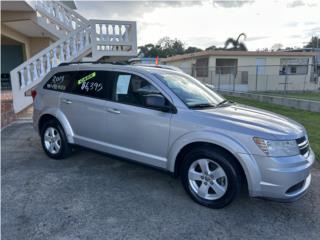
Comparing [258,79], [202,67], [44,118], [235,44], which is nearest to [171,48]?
[235,44]

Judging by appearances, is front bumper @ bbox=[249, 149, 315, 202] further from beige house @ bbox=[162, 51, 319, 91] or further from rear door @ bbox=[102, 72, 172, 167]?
beige house @ bbox=[162, 51, 319, 91]

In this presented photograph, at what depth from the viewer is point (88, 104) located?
428 centimetres

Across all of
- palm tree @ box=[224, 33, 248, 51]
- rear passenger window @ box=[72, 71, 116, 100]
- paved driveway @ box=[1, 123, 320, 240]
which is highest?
palm tree @ box=[224, 33, 248, 51]


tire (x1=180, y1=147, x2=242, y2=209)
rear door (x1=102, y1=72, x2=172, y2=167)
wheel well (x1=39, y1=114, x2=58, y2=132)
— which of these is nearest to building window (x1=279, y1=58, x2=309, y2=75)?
rear door (x1=102, y1=72, x2=172, y2=167)

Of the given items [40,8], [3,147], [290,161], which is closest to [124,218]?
[290,161]

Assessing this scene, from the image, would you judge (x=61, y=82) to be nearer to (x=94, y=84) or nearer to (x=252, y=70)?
(x=94, y=84)

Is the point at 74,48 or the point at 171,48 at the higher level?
the point at 171,48

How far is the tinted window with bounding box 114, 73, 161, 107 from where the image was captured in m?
3.76

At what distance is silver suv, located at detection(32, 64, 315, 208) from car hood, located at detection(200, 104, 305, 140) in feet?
0.04

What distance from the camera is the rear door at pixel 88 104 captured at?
4.14 metres

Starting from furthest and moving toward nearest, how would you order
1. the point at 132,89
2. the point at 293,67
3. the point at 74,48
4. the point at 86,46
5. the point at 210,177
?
the point at 293,67
the point at 86,46
the point at 74,48
the point at 132,89
the point at 210,177

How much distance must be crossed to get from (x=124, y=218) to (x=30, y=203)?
1.26 metres

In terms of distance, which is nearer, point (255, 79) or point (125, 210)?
point (125, 210)

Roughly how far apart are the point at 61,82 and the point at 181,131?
103 inches
